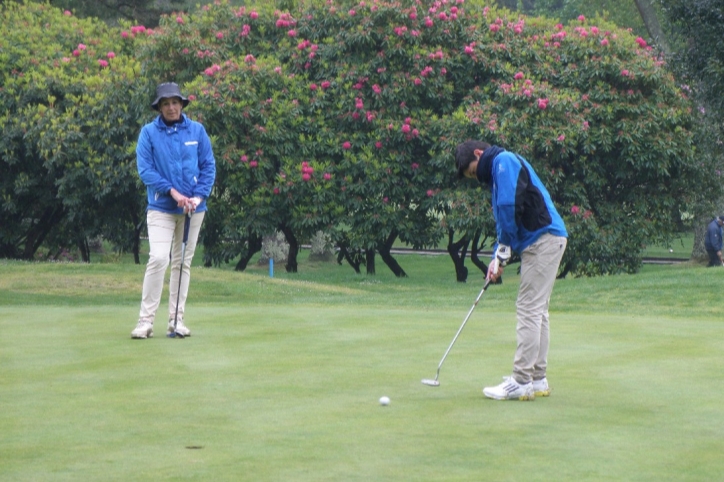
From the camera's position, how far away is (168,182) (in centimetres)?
987

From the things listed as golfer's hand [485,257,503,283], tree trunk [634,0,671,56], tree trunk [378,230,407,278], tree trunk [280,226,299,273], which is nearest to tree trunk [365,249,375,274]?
tree trunk [378,230,407,278]

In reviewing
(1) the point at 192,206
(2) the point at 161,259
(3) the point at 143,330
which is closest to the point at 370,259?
(2) the point at 161,259

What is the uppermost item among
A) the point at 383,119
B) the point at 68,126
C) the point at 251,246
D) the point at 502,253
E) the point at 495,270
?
the point at 383,119

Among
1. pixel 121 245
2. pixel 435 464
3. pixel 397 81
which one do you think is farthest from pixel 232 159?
pixel 435 464

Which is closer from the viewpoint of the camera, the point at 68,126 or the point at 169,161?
the point at 169,161

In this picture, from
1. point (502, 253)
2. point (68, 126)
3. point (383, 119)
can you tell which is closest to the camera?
point (502, 253)

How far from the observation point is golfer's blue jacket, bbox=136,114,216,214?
988cm

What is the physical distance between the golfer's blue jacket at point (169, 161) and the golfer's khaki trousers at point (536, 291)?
3753 mm

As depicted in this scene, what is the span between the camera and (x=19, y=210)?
2405 cm

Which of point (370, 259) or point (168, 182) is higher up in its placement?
point (168, 182)

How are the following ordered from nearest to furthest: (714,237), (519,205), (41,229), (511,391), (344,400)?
(344,400), (511,391), (519,205), (41,229), (714,237)

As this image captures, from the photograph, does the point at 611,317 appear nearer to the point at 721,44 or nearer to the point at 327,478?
the point at 327,478

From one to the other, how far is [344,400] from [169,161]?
3885 millimetres

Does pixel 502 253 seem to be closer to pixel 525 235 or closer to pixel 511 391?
pixel 525 235
